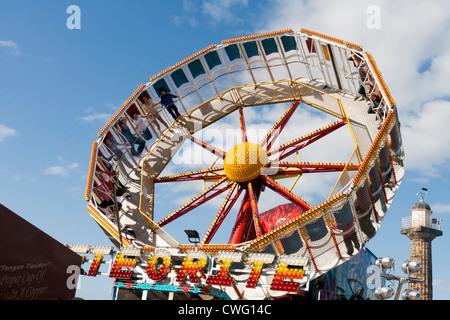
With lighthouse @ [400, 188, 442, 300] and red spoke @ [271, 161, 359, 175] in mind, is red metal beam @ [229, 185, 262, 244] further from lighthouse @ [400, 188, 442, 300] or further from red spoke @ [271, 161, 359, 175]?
lighthouse @ [400, 188, 442, 300]

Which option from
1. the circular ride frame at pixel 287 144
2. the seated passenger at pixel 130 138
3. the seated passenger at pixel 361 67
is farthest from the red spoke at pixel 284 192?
the seated passenger at pixel 130 138

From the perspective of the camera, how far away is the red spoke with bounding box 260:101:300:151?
26.9 m

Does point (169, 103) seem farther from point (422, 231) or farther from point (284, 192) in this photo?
point (422, 231)

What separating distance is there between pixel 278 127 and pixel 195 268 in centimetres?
1176

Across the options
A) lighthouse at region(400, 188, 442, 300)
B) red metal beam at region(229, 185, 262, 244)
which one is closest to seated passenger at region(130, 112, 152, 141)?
red metal beam at region(229, 185, 262, 244)

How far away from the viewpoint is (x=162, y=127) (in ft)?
97.9

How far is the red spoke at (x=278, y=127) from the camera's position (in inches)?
1057

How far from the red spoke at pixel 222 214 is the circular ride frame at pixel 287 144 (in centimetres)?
6

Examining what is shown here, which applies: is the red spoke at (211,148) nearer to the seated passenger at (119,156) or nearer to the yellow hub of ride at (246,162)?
the yellow hub of ride at (246,162)

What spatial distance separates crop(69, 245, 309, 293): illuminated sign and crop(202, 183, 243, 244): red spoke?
3.36 meters

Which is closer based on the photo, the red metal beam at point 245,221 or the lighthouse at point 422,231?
the red metal beam at point 245,221
